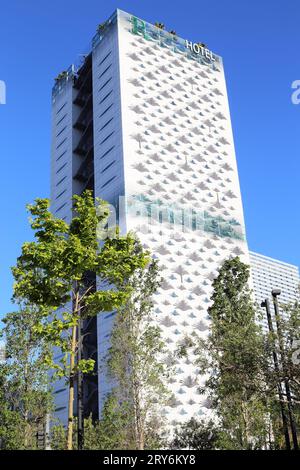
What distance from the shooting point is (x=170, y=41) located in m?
88.7

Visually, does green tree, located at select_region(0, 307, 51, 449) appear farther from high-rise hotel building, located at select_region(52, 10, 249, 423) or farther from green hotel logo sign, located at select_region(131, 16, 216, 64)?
green hotel logo sign, located at select_region(131, 16, 216, 64)

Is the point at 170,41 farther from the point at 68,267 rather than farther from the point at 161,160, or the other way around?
the point at 68,267

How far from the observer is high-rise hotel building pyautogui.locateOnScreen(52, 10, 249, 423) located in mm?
70750

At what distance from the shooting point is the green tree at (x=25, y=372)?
35.2 metres

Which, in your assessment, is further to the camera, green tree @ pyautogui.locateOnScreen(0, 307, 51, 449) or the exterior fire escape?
the exterior fire escape

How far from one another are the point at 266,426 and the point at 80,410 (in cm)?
2185

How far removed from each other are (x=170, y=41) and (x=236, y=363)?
72752mm

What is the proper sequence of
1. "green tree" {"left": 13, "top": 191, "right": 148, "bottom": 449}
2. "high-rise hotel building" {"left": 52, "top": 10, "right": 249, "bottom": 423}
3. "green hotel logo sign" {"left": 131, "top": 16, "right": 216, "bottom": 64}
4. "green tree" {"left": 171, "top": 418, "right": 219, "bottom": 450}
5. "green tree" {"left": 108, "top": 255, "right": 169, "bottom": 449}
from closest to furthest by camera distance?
"green tree" {"left": 13, "top": 191, "right": 148, "bottom": 449}
"green tree" {"left": 108, "top": 255, "right": 169, "bottom": 449}
"green tree" {"left": 171, "top": 418, "right": 219, "bottom": 450}
"high-rise hotel building" {"left": 52, "top": 10, "right": 249, "bottom": 423}
"green hotel logo sign" {"left": 131, "top": 16, "right": 216, "bottom": 64}

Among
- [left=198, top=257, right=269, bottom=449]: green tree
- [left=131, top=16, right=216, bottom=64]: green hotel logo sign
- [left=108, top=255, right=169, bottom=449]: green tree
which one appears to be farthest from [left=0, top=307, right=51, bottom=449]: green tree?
[left=131, top=16, right=216, bottom=64]: green hotel logo sign

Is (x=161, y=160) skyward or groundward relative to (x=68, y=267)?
skyward

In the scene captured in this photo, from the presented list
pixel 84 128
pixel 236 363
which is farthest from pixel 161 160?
pixel 236 363

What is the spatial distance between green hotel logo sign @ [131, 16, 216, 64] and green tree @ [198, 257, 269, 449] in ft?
173

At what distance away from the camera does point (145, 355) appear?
34.9m

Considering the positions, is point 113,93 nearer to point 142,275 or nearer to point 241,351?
point 142,275
